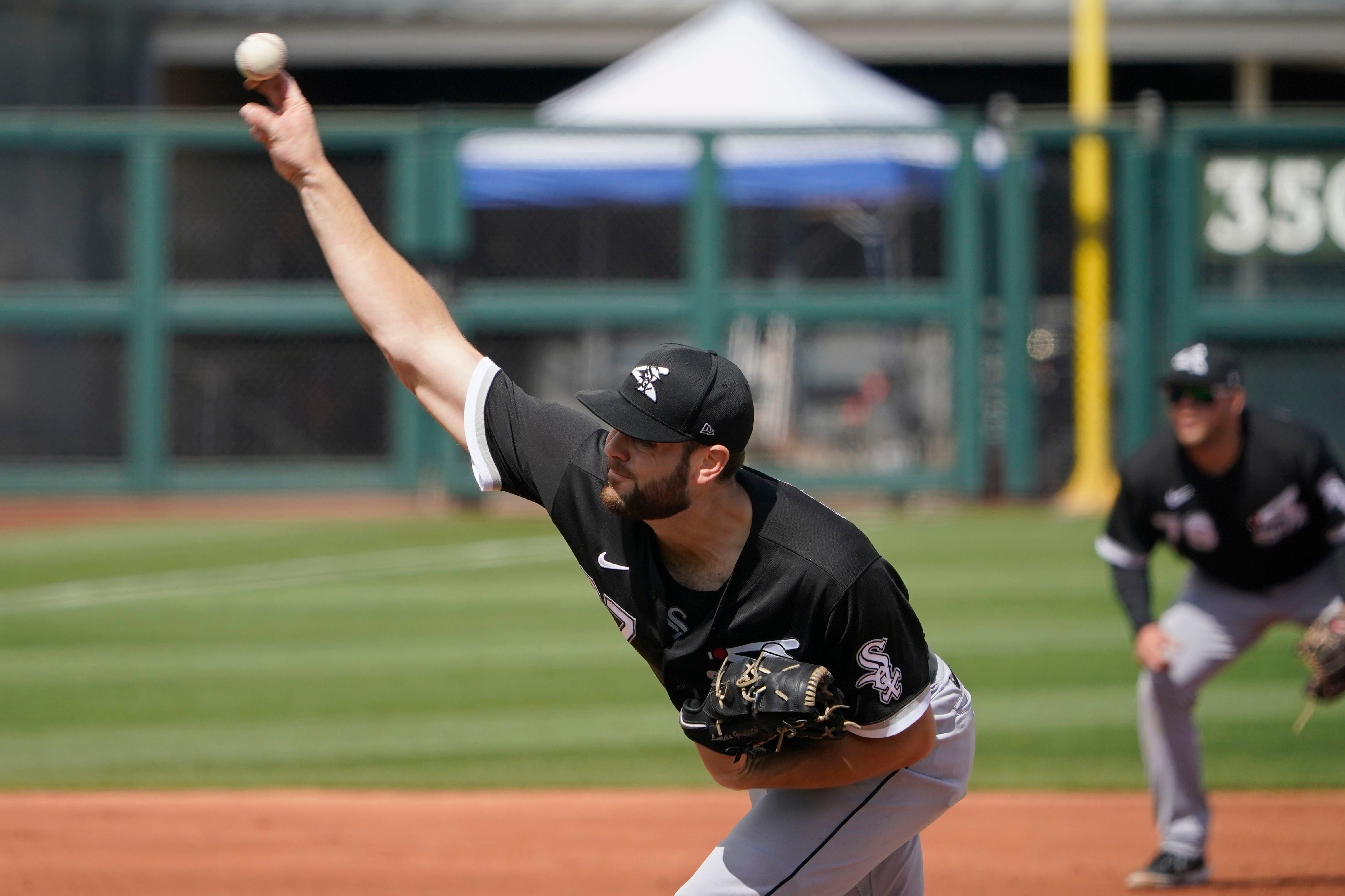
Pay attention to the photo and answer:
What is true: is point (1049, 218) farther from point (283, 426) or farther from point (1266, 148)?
point (283, 426)

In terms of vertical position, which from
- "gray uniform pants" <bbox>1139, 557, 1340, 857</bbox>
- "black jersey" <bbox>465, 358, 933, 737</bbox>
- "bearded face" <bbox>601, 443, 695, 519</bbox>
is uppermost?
"bearded face" <bbox>601, 443, 695, 519</bbox>

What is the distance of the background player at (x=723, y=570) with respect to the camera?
9.89 feet

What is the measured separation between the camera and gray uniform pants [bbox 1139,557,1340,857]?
5102 millimetres

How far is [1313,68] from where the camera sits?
24.9 m

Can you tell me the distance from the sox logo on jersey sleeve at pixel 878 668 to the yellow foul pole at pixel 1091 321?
1094 centimetres

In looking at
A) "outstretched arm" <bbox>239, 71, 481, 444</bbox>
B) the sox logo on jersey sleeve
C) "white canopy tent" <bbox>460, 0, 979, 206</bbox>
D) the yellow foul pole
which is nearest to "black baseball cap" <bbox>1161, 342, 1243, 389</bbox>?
the sox logo on jersey sleeve

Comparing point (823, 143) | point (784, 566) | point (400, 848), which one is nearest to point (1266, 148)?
point (823, 143)

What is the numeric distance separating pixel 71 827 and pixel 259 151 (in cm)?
961

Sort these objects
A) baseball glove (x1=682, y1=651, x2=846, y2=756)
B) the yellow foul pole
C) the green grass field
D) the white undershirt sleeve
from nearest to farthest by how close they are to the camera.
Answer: baseball glove (x1=682, y1=651, x2=846, y2=756), the white undershirt sleeve, the green grass field, the yellow foul pole

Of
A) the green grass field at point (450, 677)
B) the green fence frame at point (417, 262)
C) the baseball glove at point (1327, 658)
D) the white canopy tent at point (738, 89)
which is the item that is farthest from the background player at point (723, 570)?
the white canopy tent at point (738, 89)

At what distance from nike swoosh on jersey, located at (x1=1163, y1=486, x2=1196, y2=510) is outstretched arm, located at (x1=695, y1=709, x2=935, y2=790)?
243cm

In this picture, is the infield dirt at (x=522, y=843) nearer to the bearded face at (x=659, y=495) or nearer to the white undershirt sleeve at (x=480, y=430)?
the white undershirt sleeve at (x=480, y=430)

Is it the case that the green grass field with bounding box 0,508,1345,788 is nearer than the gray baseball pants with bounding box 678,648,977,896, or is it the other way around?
the gray baseball pants with bounding box 678,648,977,896

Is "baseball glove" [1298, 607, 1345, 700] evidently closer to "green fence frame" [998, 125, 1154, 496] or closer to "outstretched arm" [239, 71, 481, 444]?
"outstretched arm" [239, 71, 481, 444]
